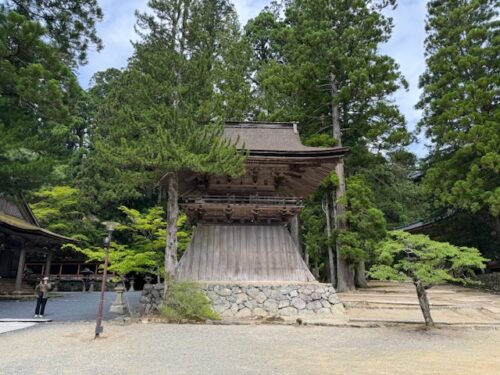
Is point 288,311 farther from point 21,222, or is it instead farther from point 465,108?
point 21,222

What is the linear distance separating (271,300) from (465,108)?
43.7 ft

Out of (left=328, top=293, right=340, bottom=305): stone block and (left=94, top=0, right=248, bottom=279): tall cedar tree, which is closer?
(left=94, top=0, right=248, bottom=279): tall cedar tree

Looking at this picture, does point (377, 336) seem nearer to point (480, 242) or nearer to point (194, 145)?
point (194, 145)

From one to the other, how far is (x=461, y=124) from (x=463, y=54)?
4.55 m

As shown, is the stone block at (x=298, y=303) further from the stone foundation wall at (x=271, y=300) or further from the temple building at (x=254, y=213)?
the temple building at (x=254, y=213)

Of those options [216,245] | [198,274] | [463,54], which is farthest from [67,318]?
[463,54]

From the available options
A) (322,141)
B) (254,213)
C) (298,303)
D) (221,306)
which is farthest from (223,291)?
(322,141)

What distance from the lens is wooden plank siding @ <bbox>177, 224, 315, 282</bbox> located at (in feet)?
37.2

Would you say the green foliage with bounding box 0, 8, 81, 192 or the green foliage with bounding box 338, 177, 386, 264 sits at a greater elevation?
the green foliage with bounding box 0, 8, 81, 192

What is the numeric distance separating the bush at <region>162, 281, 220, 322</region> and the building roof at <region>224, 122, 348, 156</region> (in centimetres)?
451

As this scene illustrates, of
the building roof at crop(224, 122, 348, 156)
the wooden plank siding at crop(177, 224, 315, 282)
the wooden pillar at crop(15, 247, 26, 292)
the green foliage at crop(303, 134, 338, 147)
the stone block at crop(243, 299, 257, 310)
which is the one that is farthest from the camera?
the wooden pillar at crop(15, 247, 26, 292)

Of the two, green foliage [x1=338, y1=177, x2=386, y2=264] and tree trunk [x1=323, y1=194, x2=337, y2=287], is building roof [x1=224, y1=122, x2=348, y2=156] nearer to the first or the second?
green foliage [x1=338, y1=177, x2=386, y2=264]

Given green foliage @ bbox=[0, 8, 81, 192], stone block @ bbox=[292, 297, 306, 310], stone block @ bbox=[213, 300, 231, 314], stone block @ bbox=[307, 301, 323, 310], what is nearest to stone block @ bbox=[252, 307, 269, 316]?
stone block @ bbox=[213, 300, 231, 314]

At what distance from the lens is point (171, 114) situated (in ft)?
35.5
